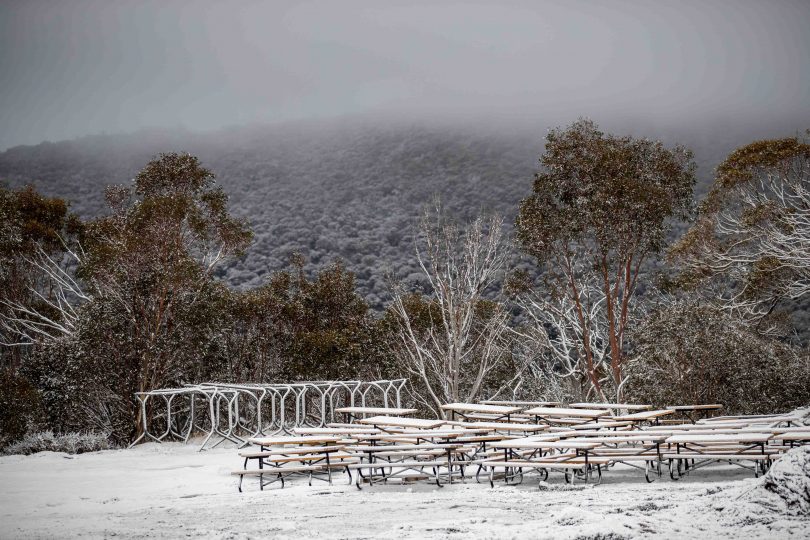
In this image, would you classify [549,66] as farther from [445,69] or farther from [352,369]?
[352,369]

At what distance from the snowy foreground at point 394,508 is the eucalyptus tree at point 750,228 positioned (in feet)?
37.6

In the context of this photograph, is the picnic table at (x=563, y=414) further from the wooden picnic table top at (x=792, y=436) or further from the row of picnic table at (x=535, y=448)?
the wooden picnic table top at (x=792, y=436)

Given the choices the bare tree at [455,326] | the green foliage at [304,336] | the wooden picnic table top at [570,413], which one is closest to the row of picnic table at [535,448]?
the wooden picnic table top at [570,413]

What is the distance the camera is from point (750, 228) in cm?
1830

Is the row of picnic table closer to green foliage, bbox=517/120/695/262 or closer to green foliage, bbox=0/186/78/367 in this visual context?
green foliage, bbox=517/120/695/262

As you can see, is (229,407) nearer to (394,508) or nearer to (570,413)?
(570,413)

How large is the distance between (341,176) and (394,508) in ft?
144

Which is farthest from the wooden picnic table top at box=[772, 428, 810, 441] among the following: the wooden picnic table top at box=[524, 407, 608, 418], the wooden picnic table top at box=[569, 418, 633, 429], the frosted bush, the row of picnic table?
the frosted bush

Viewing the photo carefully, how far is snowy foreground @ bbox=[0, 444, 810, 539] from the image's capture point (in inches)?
197

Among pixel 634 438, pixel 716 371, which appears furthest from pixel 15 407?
pixel 716 371

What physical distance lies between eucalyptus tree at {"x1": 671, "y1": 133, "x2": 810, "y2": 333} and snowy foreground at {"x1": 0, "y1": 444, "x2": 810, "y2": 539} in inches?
451

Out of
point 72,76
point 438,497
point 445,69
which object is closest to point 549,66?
point 445,69

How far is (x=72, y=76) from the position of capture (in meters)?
24.0

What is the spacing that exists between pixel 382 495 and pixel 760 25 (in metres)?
48.1
